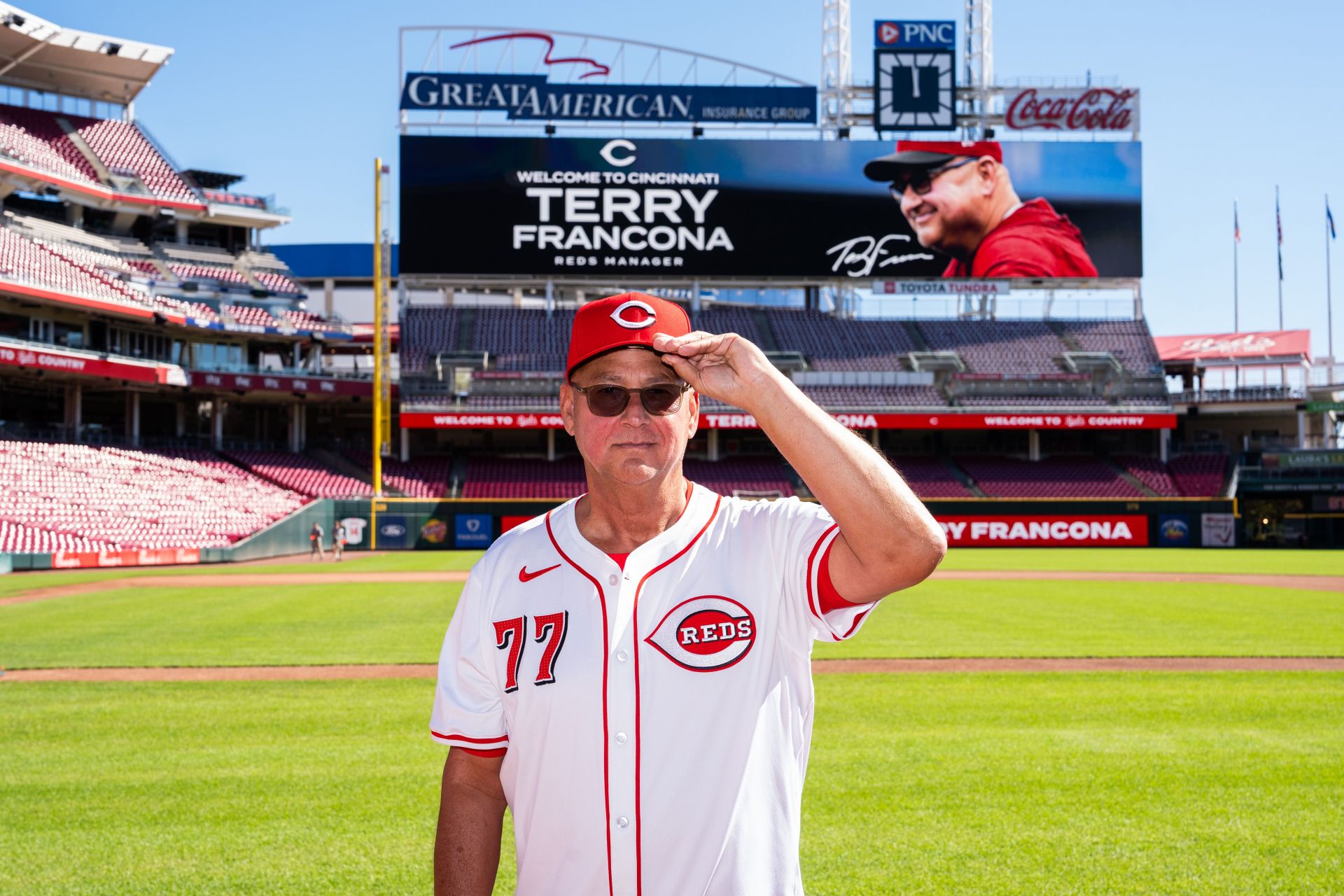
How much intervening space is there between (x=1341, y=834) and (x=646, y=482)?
5.36m

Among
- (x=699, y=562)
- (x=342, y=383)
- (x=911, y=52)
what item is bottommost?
(x=699, y=562)

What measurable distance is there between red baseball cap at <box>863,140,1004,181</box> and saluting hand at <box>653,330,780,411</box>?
48.9m

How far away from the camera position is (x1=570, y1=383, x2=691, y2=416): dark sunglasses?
8.99ft

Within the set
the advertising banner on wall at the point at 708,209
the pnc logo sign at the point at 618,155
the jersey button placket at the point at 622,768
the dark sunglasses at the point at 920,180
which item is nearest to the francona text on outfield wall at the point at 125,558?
the advertising banner on wall at the point at 708,209

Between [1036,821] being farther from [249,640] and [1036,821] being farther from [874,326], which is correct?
[874,326]

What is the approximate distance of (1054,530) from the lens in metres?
40.6

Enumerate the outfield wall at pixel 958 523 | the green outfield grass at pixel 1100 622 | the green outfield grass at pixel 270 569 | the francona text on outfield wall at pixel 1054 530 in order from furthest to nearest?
the francona text on outfield wall at pixel 1054 530, the outfield wall at pixel 958 523, the green outfield grass at pixel 270 569, the green outfield grass at pixel 1100 622

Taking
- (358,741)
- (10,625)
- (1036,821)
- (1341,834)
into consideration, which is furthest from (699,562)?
(10,625)

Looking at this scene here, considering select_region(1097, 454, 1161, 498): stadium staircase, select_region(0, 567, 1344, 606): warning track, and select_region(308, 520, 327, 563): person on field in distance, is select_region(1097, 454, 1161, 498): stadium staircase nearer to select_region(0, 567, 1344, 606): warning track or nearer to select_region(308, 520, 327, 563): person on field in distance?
select_region(0, 567, 1344, 606): warning track

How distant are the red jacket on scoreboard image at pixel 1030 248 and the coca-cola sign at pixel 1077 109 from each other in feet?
13.8

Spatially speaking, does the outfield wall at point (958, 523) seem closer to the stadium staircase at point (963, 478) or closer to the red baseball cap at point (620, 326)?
the stadium staircase at point (963, 478)

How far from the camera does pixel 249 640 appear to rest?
47.9ft

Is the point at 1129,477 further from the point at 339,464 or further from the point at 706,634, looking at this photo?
the point at 706,634

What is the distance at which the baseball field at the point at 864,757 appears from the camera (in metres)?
5.51
